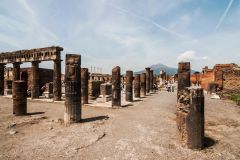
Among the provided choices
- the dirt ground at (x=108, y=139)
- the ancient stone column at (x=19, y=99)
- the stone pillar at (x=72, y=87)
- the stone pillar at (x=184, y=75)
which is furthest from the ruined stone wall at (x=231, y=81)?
the ancient stone column at (x=19, y=99)

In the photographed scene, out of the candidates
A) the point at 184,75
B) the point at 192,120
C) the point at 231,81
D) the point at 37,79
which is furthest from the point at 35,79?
the point at 231,81

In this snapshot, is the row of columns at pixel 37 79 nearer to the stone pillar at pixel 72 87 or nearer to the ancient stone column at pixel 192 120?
the stone pillar at pixel 72 87

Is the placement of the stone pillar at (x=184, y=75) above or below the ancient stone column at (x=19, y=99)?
above

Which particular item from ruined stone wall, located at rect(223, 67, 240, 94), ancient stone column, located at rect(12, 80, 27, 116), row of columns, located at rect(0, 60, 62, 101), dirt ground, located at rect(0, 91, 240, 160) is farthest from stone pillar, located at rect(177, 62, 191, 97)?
ruined stone wall, located at rect(223, 67, 240, 94)

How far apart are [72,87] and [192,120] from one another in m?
5.67

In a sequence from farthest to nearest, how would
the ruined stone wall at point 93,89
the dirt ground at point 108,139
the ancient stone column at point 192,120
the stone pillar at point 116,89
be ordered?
the ruined stone wall at point 93,89 < the stone pillar at point 116,89 < the ancient stone column at point 192,120 < the dirt ground at point 108,139

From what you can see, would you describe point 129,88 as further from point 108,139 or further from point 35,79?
point 108,139

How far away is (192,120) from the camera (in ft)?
20.4

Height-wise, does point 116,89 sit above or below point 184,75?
below

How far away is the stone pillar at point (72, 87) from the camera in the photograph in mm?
9352

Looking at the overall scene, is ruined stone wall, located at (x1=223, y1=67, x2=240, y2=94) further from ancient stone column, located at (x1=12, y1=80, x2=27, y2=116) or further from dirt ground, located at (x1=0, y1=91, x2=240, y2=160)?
ancient stone column, located at (x1=12, y1=80, x2=27, y2=116)

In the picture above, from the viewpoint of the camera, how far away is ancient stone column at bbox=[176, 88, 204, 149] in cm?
611

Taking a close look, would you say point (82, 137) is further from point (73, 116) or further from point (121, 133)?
point (73, 116)

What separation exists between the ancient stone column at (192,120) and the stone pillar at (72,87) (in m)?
4.95
